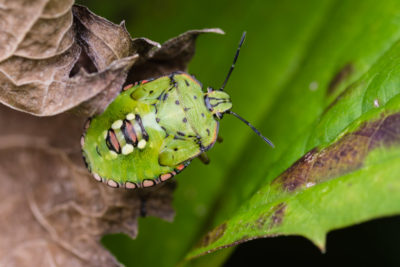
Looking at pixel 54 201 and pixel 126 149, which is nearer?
pixel 126 149

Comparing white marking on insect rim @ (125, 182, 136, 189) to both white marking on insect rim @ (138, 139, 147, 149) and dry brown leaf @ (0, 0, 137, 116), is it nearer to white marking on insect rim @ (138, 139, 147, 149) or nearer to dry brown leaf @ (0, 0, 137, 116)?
white marking on insect rim @ (138, 139, 147, 149)

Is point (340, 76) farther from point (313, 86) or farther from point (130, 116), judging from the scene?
point (130, 116)

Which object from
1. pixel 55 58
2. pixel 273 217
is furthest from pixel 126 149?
pixel 273 217

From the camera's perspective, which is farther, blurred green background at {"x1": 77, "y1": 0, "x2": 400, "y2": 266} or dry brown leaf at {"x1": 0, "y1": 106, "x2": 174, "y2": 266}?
blurred green background at {"x1": 77, "y1": 0, "x2": 400, "y2": 266}

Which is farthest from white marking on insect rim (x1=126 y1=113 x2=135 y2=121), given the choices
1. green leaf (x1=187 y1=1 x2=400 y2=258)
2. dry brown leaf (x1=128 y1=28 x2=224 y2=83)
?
green leaf (x1=187 y1=1 x2=400 y2=258)

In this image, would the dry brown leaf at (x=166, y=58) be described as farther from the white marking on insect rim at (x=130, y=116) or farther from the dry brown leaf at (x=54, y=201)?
the dry brown leaf at (x=54, y=201)

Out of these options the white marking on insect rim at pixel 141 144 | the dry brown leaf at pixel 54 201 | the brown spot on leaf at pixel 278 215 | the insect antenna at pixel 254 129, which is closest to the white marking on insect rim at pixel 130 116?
the white marking on insect rim at pixel 141 144
